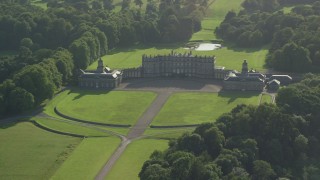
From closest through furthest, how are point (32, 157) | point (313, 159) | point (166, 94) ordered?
point (313, 159)
point (32, 157)
point (166, 94)

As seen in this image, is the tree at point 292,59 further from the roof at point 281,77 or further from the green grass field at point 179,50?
the roof at point 281,77

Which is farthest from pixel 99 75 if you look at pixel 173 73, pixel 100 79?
pixel 173 73

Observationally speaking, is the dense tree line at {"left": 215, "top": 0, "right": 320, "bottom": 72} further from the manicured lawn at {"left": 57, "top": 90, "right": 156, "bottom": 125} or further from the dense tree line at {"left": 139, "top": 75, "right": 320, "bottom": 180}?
the dense tree line at {"left": 139, "top": 75, "right": 320, "bottom": 180}

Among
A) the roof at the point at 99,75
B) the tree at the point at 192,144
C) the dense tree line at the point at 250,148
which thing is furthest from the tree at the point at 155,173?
the roof at the point at 99,75

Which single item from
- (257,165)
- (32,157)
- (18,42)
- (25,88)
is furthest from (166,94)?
(18,42)

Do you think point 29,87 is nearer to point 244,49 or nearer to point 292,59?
point 292,59

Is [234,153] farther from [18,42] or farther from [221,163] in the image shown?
[18,42]
